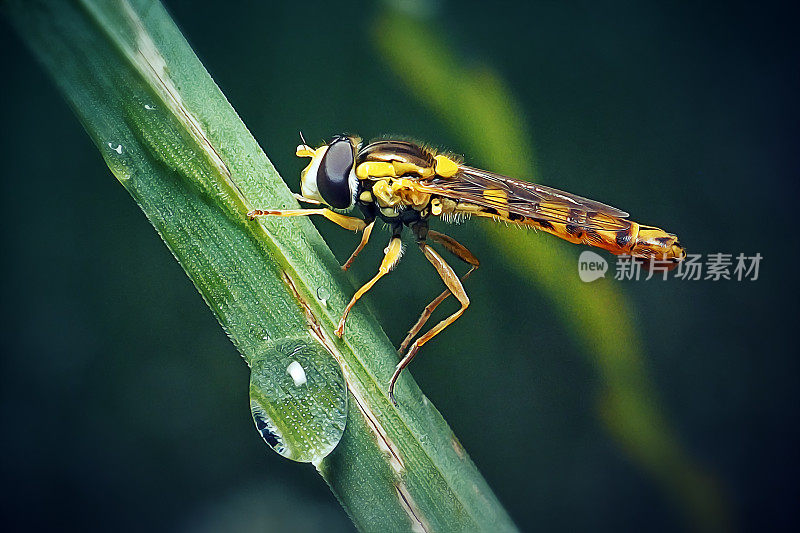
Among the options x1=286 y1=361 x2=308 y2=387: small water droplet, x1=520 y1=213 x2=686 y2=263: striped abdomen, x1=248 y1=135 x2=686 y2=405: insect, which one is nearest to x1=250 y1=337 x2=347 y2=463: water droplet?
x1=286 y1=361 x2=308 y2=387: small water droplet

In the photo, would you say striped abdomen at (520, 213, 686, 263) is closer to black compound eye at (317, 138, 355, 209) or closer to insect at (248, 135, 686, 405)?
insect at (248, 135, 686, 405)

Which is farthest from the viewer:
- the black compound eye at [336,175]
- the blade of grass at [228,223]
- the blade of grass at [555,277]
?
the blade of grass at [555,277]

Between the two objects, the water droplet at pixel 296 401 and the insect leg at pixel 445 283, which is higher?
the water droplet at pixel 296 401

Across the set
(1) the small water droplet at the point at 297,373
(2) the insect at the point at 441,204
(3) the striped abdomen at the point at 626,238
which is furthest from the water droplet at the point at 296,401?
(3) the striped abdomen at the point at 626,238

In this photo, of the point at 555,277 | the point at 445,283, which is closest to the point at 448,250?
the point at 445,283

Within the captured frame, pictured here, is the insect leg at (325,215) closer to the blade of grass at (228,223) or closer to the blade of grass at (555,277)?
the blade of grass at (228,223)

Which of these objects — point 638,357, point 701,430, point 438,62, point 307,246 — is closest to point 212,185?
point 307,246

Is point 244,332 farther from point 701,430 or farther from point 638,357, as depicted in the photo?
point 701,430
